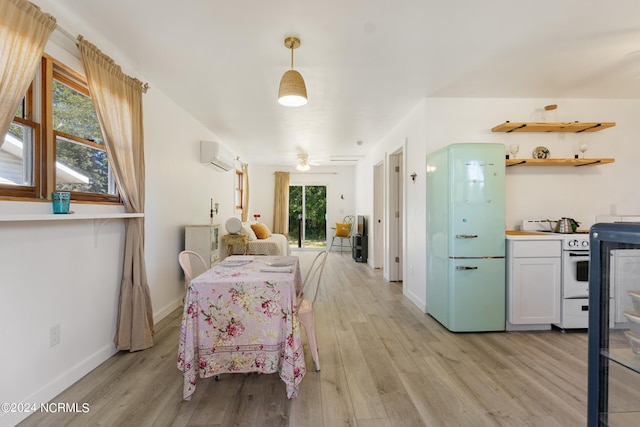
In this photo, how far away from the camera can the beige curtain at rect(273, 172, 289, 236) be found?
29.5 ft

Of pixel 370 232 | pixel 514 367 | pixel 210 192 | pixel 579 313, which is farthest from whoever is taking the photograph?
pixel 370 232

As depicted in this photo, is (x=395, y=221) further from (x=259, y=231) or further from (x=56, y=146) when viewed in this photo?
(x=56, y=146)

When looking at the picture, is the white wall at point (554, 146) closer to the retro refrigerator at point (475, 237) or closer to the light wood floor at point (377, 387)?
the retro refrigerator at point (475, 237)

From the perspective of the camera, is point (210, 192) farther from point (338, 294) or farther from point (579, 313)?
point (579, 313)

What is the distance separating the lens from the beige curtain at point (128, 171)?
2344 millimetres

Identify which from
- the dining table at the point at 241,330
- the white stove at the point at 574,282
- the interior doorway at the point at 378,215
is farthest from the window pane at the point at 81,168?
the interior doorway at the point at 378,215

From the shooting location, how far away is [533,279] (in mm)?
3076

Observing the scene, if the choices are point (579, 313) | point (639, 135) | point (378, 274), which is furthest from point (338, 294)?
point (639, 135)

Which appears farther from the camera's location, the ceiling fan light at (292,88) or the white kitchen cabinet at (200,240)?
the white kitchen cabinet at (200,240)

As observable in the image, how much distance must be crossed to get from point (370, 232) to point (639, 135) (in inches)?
175

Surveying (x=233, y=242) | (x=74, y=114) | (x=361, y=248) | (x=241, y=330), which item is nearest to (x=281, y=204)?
(x=361, y=248)

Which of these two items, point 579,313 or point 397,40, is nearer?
point 397,40

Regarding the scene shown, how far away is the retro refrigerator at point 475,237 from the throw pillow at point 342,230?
5418mm

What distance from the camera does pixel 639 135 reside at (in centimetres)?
368
